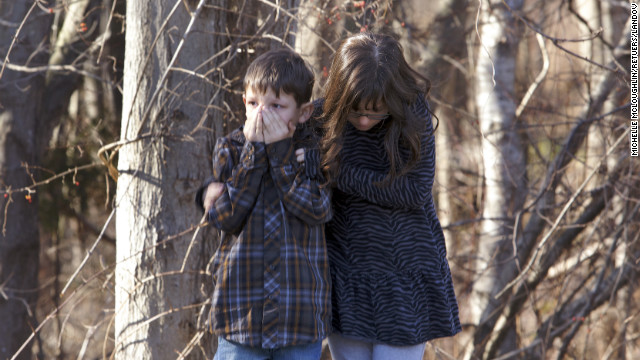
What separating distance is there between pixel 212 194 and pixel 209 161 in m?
0.89

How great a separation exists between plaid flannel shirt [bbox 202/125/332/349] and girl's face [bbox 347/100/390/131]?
178mm

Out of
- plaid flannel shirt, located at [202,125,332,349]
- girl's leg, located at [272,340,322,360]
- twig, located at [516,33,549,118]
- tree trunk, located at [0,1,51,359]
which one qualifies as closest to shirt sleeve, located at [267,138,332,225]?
plaid flannel shirt, located at [202,125,332,349]

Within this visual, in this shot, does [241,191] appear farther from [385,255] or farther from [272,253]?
[385,255]

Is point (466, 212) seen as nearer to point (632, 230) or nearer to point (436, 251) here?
point (632, 230)

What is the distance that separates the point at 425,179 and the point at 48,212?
4.88 meters

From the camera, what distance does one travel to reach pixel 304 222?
6.32 ft

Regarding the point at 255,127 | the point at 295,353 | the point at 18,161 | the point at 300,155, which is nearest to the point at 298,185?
the point at 300,155

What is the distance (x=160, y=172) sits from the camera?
2707 millimetres

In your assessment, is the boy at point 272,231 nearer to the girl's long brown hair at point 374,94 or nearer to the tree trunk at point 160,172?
the girl's long brown hair at point 374,94

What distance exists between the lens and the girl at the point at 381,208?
1.86 meters

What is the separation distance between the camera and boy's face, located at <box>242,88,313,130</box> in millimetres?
1873

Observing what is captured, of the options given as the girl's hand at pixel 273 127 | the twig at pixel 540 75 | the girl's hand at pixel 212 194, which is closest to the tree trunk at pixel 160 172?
the girl's hand at pixel 212 194

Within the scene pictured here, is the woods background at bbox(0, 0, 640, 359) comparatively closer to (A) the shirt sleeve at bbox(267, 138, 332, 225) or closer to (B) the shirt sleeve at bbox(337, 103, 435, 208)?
(B) the shirt sleeve at bbox(337, 103, 435, 208)

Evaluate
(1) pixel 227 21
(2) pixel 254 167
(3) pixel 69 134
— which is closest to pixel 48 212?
(3) pixel 69 134
